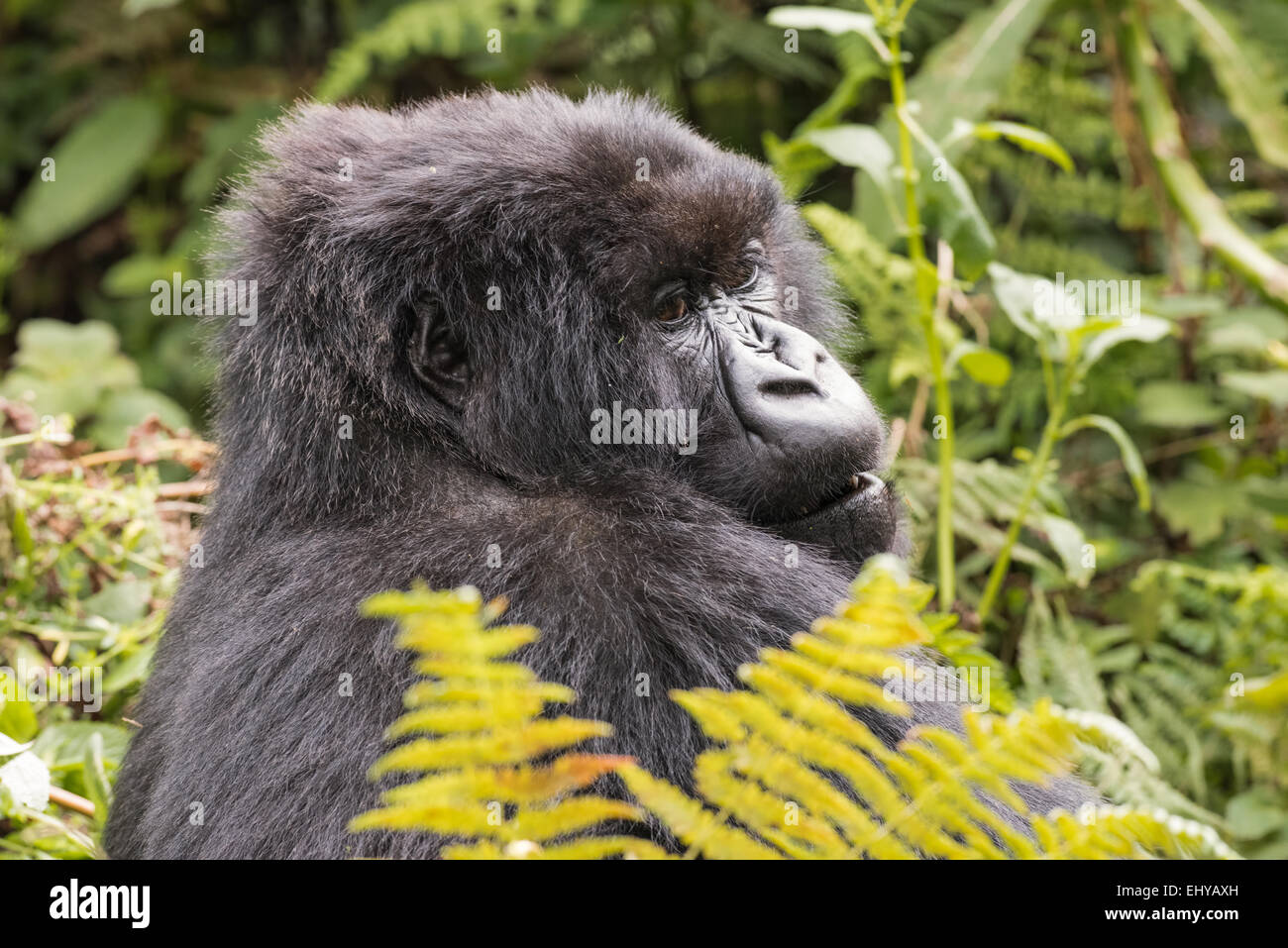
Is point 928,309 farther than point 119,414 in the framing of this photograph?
No

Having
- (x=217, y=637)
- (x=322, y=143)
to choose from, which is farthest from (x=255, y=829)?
(x=322, y=143)

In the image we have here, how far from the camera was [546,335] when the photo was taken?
2449 mm

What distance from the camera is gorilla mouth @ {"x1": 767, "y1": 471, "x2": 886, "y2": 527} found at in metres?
2.46

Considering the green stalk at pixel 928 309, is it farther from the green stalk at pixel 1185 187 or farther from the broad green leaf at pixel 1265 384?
the green stalk at pixel 1185 187

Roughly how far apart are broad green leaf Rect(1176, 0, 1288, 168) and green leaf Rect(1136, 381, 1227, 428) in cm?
90

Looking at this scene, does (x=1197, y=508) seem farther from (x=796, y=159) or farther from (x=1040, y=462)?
(x=796, y=159)

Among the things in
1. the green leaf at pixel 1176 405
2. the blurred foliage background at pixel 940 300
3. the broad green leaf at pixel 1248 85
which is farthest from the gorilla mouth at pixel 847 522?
the broad green leaf at pixel 1248 85

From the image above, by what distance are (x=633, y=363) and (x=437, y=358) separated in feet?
1.22

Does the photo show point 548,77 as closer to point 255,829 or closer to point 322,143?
point 322,143

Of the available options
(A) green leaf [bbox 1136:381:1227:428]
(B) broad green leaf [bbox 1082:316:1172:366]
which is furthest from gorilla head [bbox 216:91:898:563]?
(A) green leaf [bbox 1136:381:1227:428]

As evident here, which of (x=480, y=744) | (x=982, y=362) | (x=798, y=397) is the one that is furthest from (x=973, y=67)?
(x=480, y=744)

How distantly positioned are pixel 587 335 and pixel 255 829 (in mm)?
1057

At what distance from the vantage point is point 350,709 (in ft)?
6.56
